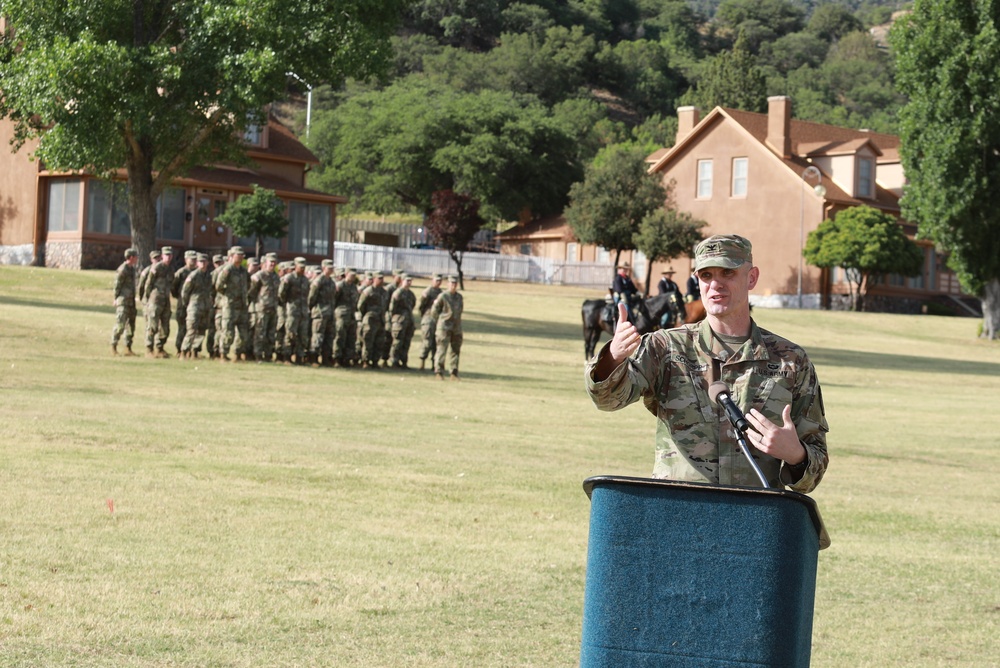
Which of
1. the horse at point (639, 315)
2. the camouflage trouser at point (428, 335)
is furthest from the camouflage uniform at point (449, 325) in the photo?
the horse at point (639, 315)

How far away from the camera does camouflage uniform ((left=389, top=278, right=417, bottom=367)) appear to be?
27062 millimetres

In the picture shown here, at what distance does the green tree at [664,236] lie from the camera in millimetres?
62344

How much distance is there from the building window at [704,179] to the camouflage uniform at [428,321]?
142ft

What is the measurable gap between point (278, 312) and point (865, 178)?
45664 millimetres

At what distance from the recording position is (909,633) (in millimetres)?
8219

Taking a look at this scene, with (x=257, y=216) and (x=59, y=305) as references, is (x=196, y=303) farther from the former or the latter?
(x=257, y=216)

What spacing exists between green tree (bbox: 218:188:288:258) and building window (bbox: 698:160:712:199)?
80.9 feet

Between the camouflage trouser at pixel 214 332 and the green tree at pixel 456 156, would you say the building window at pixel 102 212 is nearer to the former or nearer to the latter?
the camouflage trouser at pixel 214 332

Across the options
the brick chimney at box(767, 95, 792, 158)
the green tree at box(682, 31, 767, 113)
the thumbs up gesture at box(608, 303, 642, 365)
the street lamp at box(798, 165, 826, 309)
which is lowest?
the thumbs up gesture at box(608, 303, 642, 365)

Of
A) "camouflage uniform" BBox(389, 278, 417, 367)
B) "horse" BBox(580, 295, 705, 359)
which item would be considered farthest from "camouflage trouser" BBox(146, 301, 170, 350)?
"horse" BBox(580, 295, 705, 359)

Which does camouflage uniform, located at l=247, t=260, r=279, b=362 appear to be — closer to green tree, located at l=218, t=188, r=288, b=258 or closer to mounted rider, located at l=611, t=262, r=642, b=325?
mounted rider, located at l=611, t=262, r=642, b=325

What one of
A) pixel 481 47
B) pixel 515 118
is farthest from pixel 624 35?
pixel 515 118

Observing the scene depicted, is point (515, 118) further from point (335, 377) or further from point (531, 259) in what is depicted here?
point (335, 377)

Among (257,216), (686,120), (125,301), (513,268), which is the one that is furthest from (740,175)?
(125,301)
